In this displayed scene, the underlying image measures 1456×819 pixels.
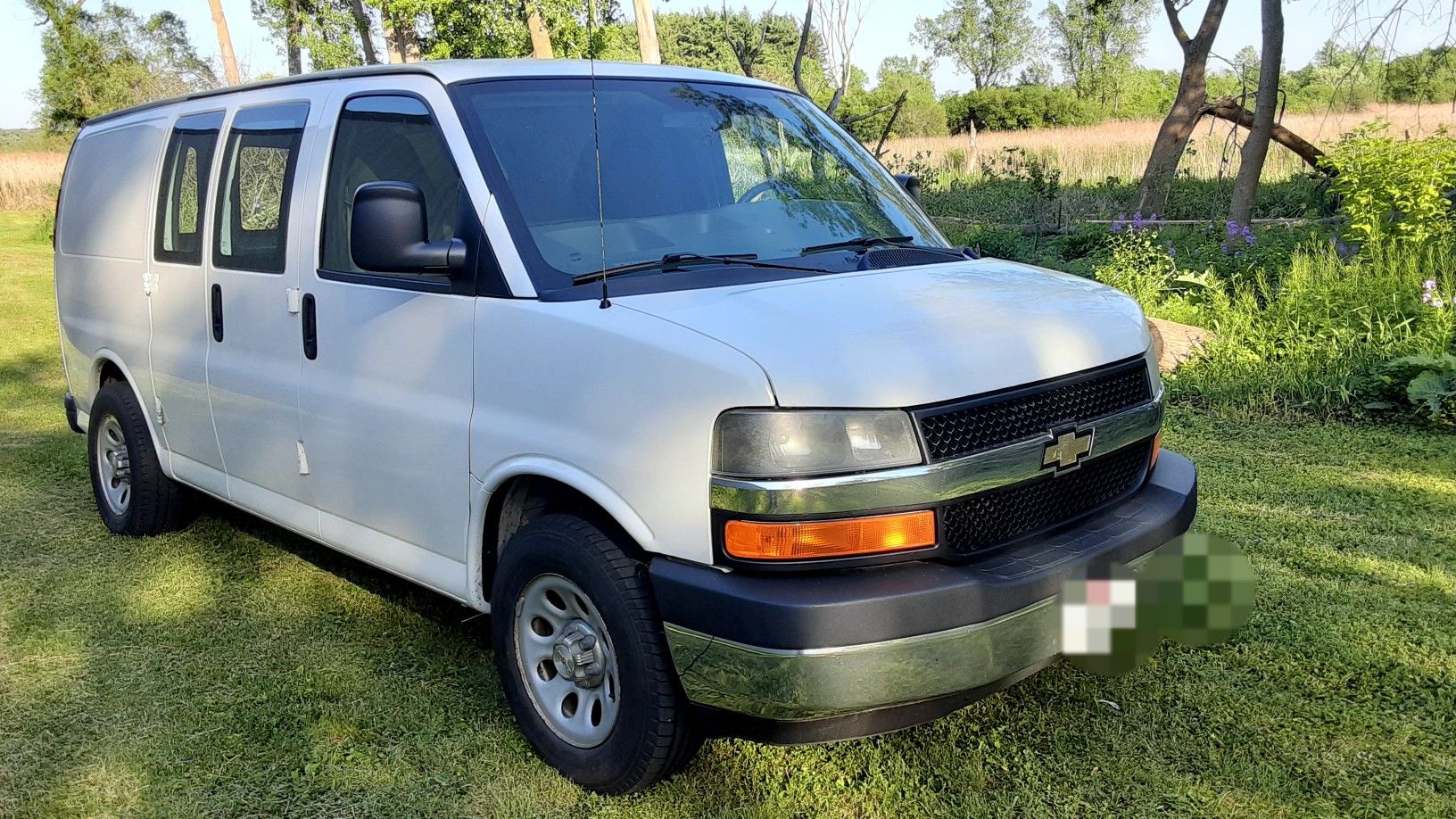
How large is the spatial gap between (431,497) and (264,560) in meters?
2.18

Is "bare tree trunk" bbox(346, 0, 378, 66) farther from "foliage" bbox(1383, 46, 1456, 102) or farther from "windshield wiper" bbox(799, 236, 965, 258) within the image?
"windshield wiper" bbox(799, 236, 965, 258)

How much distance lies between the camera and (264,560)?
5273 mm

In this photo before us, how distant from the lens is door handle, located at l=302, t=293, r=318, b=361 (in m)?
3.93

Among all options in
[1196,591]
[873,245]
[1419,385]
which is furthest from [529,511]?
[1419,385]

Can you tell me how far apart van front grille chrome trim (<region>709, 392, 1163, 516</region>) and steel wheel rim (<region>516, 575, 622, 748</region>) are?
61cm

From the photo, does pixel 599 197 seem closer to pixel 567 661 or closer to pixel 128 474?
pixel 567 661

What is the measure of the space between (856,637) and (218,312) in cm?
311

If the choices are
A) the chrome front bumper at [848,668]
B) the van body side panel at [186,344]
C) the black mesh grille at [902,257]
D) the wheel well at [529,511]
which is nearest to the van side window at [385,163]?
the wheel well at [529,511]

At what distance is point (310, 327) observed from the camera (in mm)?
3951

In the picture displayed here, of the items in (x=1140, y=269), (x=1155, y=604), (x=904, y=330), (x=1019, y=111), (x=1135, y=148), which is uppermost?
(x=1019, y=111)

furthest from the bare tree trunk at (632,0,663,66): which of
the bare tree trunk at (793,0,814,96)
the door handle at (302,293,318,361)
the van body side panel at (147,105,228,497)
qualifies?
the door handle at (302,293,318,361)

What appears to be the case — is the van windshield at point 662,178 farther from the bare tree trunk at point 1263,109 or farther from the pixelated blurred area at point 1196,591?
the bare tree trunk at point 1263,109

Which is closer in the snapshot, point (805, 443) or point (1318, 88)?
point (805, 443)

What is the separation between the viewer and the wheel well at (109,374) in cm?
553
